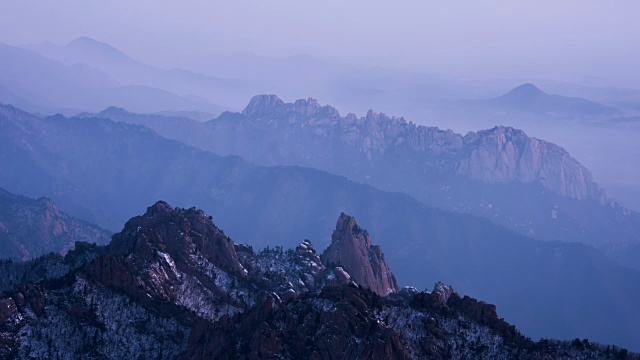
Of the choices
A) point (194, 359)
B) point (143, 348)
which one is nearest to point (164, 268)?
point (143, 348)

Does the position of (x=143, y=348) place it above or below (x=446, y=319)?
below

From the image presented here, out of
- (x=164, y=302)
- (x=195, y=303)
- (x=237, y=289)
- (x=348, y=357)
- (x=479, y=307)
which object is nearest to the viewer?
(x=348, y=357)

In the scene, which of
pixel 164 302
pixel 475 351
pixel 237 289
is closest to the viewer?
pixel 475 351

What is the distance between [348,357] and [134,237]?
74.4 m

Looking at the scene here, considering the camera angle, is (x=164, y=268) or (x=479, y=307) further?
(x=164, y=268)

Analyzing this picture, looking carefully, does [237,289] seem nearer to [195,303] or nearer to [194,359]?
[195,303]

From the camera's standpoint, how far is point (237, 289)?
169500 mm

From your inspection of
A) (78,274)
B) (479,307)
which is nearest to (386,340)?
(479,307)

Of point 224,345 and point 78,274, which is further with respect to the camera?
point 78,274

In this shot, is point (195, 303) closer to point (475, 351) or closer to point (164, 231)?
point (164, 231)

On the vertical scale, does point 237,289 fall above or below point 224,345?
below

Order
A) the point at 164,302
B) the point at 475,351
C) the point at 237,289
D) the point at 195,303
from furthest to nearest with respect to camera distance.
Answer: the point at 237,289
the point at 195,303
the point at 164,302
the point at 475,351

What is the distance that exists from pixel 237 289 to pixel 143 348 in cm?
4325

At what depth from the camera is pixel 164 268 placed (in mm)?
156000
